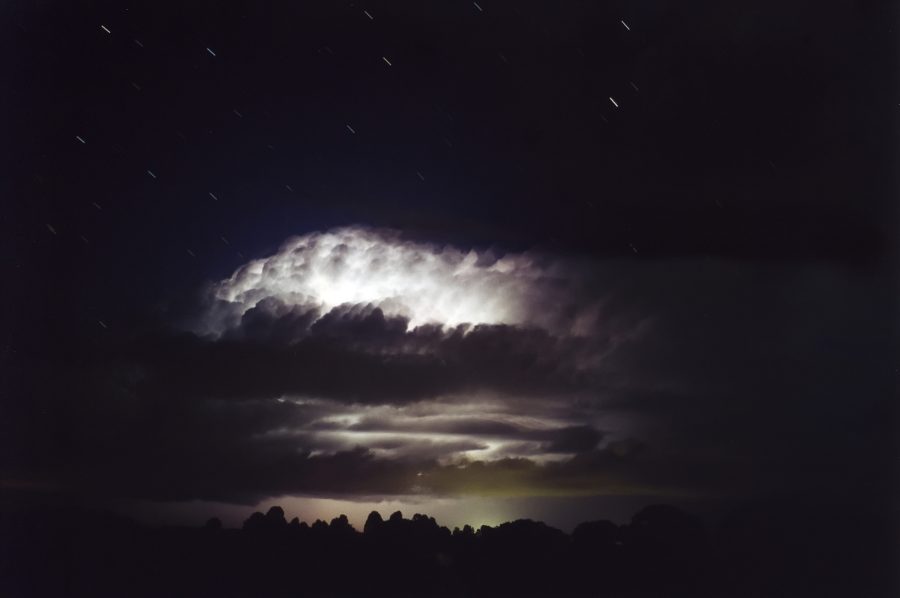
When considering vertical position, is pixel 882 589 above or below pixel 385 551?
below

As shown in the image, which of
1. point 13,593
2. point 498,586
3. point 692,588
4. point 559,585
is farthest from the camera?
point 559,585

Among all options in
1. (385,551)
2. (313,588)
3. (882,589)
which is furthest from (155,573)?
(882,589)

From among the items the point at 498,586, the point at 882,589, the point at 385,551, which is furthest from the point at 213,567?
the point at 882,589

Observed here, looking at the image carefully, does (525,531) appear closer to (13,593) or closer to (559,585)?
(559,585)

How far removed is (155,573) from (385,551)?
5.60 m

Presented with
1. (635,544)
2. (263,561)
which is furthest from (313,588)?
(635,544)

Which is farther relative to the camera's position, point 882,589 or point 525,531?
point 525,531

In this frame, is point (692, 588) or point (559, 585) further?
point (559, 585)

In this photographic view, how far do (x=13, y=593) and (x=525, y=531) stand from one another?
9.77 meters

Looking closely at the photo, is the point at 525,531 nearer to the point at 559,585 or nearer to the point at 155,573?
the point at 559,585

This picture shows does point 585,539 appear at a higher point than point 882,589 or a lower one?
higher

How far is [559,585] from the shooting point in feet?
59.2

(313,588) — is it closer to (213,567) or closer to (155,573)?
(213,567)

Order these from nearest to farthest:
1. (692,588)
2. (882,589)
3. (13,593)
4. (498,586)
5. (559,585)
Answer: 1. (882,589)
2. (13,593)
3. (692,588)
4. (498,586)
5. (559,585)
